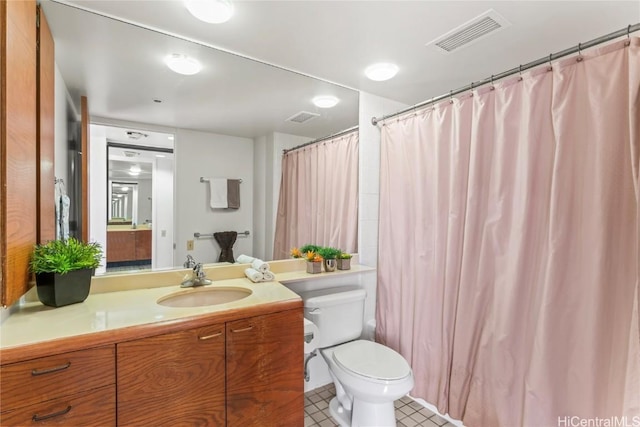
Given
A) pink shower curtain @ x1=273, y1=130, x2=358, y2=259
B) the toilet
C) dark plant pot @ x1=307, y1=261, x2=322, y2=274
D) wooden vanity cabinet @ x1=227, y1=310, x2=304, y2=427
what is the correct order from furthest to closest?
pink shower curtain @ x1=273, y1=130, x2=358, y2=259
dark plant pot @ x1=307, y1=261, x2=322, y2=274
the toilet
wooden vanity cabinet @ x1=227, y1=310, x2=304, y2=427

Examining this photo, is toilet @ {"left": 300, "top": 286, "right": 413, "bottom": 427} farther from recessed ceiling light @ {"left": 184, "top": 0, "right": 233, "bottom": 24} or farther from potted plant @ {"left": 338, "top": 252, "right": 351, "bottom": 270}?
recessed ceiling light @ {"left": 184, "top": 0, "right": 233, "bottom": 24}

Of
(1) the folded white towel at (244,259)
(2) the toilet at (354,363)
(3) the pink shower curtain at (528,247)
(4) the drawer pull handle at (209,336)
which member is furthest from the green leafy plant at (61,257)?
(3) the pink shower curtain at (528,247)

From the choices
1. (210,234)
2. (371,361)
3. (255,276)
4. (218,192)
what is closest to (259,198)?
(218,192)

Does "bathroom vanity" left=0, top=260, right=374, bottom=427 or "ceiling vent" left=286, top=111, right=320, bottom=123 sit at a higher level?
"ceiling vent" left=286, top=111, right=320, bottom=123

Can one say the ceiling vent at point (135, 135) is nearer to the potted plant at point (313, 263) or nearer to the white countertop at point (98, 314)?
the white countertop at point (98, 314)

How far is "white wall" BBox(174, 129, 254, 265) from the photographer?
1.68 meters

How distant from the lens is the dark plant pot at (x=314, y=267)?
1.92m

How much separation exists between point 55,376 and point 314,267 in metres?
1.30

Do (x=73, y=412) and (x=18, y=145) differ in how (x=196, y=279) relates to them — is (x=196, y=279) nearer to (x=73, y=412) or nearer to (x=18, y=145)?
(x=73, y=412)

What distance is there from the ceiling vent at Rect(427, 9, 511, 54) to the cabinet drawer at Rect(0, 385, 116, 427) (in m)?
2.11

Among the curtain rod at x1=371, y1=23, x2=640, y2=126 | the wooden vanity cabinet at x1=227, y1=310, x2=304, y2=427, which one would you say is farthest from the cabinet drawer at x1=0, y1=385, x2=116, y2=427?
the curtain rod at x1=371, y1=23, x2=640, y2=126

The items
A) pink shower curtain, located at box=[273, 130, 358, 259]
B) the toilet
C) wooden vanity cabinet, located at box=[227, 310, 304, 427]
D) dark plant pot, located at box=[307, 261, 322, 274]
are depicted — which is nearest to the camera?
wooden vanity cabinet, located at box=[227, 310, 304, 427]

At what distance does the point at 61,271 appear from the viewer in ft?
3.68

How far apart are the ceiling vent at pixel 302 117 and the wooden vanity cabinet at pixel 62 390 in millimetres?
1674
